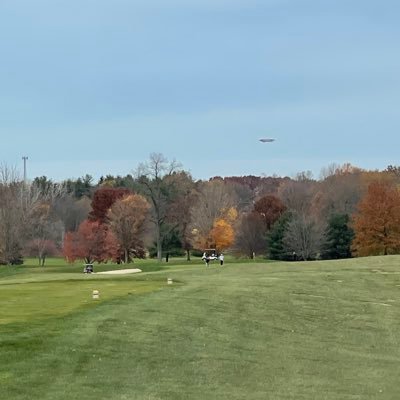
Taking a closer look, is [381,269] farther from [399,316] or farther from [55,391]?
[55,391]

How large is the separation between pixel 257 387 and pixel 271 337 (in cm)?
707

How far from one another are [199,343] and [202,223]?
282ft

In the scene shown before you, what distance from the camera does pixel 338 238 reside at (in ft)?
294

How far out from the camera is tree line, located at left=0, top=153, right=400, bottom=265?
248ft

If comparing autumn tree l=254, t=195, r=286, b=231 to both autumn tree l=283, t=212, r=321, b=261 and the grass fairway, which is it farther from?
the grass fairway

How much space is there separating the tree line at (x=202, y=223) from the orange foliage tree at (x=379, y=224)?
3.8 inches

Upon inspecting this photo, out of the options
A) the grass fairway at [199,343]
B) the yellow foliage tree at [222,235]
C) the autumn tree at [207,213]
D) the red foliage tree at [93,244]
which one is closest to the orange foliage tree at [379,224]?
the yellow foliage tree at [222,235]

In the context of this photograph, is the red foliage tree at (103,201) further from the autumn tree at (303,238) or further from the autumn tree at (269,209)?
the autumn tree at (303,238)

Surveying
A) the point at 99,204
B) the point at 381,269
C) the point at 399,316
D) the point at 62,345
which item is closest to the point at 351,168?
the point at 99,204

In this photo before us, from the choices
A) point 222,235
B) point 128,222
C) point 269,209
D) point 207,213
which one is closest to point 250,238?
point 222,235

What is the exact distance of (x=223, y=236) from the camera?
101m

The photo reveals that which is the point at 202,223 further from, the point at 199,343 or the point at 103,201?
the point at 199,343

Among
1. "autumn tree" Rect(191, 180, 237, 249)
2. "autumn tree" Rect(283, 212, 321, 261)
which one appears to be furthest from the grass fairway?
"autumn tree" Rect(191, 180, 237, 249)

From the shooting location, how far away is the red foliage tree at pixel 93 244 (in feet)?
319
